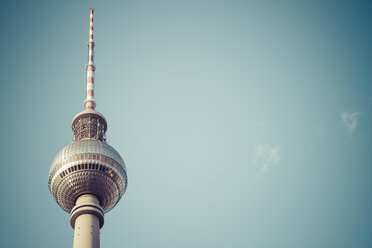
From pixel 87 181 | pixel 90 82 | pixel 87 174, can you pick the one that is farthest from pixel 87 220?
pixel 90 82

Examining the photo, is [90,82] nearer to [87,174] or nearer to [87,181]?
[87,174]

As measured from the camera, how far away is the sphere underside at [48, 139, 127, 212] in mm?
59406

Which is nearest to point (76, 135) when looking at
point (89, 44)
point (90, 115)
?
point (90, 115)

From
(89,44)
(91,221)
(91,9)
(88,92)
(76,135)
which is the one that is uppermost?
(91,9)

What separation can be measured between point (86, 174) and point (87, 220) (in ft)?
19.0

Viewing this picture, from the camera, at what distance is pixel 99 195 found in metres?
60.5

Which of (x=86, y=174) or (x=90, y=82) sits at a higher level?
(x=90, y=82)

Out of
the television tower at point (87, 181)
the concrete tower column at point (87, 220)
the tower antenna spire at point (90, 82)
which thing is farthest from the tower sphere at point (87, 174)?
the tower antenna spire at point (90, 82)

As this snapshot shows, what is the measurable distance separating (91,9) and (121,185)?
41.8 meters

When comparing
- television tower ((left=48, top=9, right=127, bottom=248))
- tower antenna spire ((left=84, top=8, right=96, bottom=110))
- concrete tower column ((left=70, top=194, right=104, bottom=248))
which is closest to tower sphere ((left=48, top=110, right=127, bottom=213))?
television tower ((left=48, top=9, right=127, bottom=248))

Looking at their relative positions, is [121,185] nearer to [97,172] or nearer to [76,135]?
[97,172]

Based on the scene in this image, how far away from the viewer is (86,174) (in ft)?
195

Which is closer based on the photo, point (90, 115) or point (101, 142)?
point (101, 142)

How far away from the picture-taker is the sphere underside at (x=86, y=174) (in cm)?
5941
